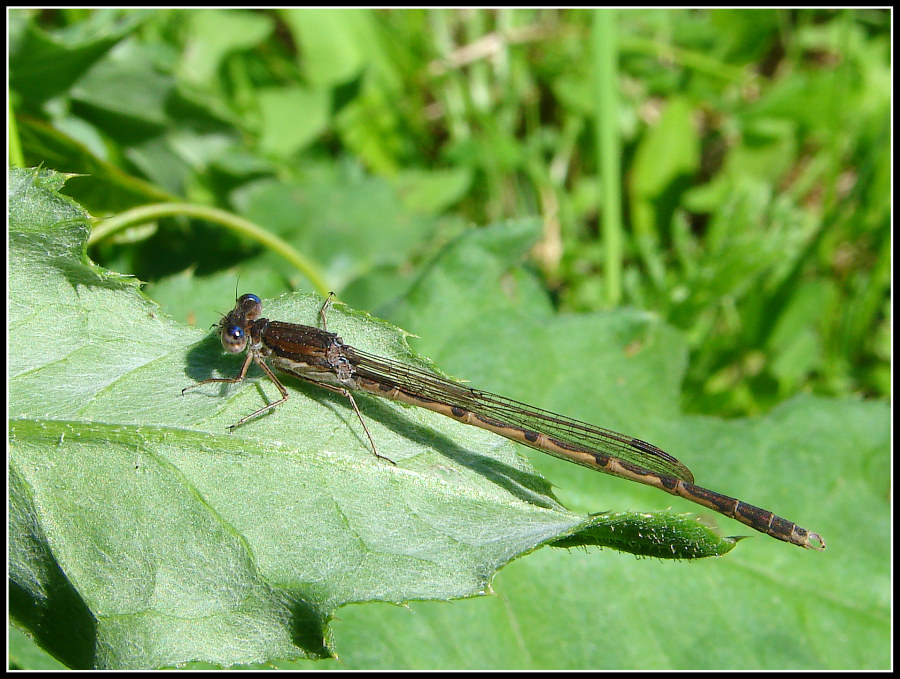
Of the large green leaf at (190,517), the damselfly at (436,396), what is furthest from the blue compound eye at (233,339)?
the large green leaf at (190,517)

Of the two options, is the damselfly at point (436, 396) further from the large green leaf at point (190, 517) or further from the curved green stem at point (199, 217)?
the curved green stem at point (199, 217)

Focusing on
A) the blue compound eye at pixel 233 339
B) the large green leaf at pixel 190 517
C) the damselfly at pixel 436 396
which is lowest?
the large green leaf at pixel 190 517

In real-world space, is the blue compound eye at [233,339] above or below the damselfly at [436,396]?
below

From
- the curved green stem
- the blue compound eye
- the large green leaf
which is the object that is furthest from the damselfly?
the curved green stem

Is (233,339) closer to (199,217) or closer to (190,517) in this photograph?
(190,517)

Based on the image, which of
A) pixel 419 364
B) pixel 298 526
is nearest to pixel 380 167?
pixel 419 364

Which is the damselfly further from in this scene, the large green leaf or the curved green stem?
the curved green stem

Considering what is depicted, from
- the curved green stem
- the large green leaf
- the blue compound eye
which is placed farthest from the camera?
the curved green stem

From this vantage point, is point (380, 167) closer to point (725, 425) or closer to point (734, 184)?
point (734, 184)

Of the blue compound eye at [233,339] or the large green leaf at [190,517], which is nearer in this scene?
the large green leaf at [190,517]
